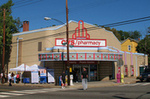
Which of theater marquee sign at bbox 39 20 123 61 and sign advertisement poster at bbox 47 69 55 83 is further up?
theater marquee sign at bbox 39 20 123 61

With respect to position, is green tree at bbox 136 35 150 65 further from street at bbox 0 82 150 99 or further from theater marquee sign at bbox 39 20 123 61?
street at bbox 0 82 150 99

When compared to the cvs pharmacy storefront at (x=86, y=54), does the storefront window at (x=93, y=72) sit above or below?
below

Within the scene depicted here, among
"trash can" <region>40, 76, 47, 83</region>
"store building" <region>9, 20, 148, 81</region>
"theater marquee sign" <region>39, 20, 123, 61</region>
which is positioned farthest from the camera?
"trash can" <region>40, 76, 47, 83</region>

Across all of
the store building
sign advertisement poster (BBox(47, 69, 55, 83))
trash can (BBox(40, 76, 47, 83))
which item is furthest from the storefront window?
trash can (BBox(40, 76, 47, 83))

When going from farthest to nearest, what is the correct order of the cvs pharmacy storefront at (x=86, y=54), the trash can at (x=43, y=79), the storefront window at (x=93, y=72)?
the storefront window at (x=93, y=72), the trash can at (x=43, y=79), the cvs pharmacy storefront at (x=86, y=54)

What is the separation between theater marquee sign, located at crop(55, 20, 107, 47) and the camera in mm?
29641

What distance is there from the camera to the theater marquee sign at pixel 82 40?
29641mm

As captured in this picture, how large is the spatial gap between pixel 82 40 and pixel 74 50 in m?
2.11

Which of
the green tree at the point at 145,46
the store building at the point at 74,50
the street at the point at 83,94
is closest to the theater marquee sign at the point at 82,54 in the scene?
the store building at the point at 74,50

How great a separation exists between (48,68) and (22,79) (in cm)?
437

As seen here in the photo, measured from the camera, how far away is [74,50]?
94.5ft

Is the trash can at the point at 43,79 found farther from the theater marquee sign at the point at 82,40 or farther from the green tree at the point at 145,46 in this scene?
the green tree at the point at 145,46

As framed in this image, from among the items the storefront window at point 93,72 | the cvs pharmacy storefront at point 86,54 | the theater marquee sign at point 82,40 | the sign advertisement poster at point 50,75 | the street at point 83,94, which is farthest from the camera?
the storefront window at point 93,72

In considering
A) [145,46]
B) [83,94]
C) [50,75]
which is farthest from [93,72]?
[145,46]
